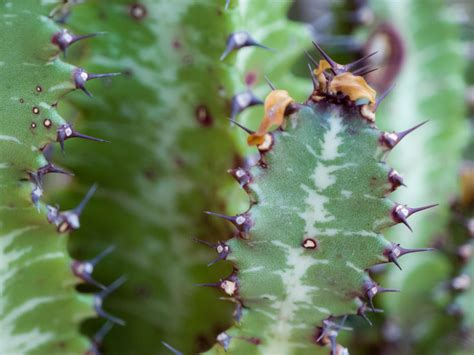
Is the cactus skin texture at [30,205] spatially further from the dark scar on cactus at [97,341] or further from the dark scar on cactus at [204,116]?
the dark scar on cactus at [204,116]

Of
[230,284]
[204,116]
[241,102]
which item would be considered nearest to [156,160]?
[204,116]

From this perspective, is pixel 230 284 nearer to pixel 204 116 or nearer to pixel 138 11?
pixel 204 116

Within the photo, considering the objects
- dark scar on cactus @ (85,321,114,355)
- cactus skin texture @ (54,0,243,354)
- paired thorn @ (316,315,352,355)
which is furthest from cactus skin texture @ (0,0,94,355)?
paired thorn @ (316,315,352,355)

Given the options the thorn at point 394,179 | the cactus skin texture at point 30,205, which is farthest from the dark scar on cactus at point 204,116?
the thorn at point 394,179

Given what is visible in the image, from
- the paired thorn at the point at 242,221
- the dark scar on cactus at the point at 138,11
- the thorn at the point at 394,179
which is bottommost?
the paired thorn at the point at 242,221

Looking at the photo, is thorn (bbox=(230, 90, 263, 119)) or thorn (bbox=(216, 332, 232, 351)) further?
thorn (bbox=(230, 90, 263, 119))

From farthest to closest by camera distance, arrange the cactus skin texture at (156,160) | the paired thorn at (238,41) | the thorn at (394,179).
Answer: the cactus skin texture at (156,160)
the paired thorn at (238,41)
the thorn at (394,179)

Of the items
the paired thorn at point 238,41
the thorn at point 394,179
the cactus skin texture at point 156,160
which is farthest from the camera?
the cactus skin texture at point 156,160

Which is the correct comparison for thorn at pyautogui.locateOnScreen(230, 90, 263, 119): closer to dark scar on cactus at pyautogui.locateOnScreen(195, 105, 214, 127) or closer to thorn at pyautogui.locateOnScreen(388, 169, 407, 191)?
dark scar on cactus at pyautogui.locateOnScreen(195, 105, 214, 127)
